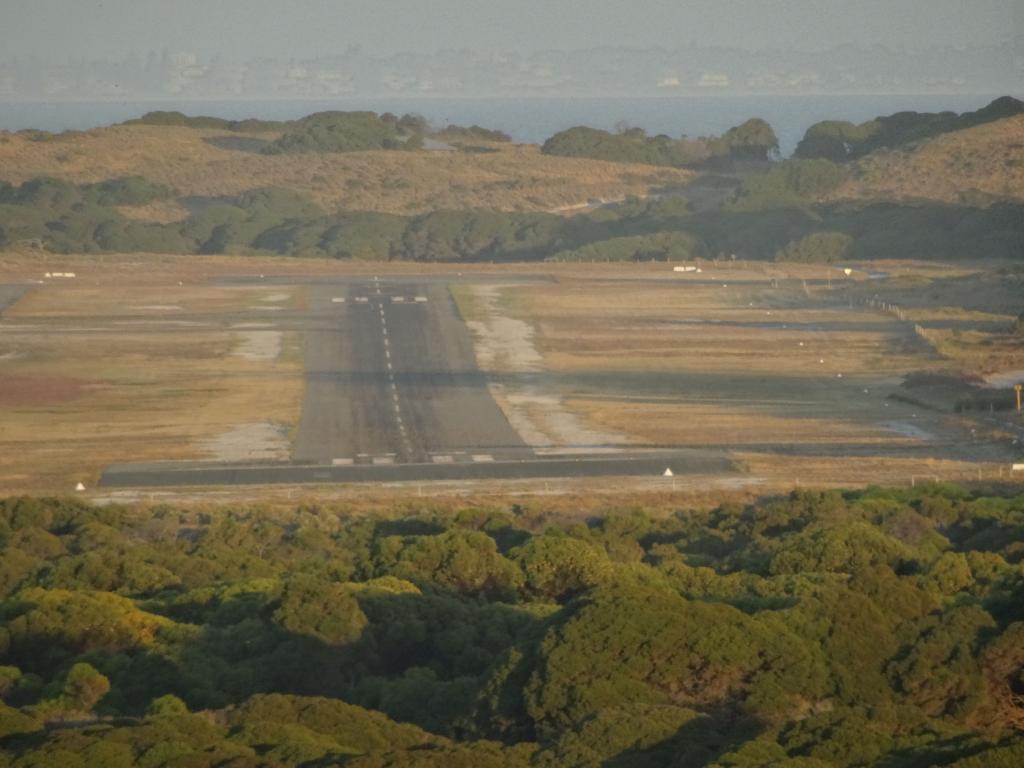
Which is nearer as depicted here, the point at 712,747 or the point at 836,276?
the point at 712,747

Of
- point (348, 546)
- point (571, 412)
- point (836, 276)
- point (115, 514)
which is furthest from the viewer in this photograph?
point (836, 276)

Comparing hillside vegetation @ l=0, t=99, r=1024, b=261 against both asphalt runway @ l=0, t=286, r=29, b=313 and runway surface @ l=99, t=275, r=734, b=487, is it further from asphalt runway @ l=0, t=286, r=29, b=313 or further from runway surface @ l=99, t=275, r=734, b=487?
runway surface @ l=99, t=275, r=734, b=487

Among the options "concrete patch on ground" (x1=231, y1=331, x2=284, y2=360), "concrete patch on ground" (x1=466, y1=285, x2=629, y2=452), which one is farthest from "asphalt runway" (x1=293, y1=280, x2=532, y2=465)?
"concrete patch on ground" (x1=231, y1=331, x2=284, y2=360)

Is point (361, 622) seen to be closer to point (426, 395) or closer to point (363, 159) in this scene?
point (426, 395)

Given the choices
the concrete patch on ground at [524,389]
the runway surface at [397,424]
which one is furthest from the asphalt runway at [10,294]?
the concrete patch on ground at [524,389]

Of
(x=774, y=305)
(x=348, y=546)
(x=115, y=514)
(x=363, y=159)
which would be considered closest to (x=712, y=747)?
(x=348, y=546)

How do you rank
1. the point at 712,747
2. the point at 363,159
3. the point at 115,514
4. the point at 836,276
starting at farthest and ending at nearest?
the point at 363,159, the point at 836,276, the point at 115,514, the point at 712,747

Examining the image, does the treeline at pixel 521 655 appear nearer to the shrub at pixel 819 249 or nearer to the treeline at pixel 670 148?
the shrub at pixel 819 249
